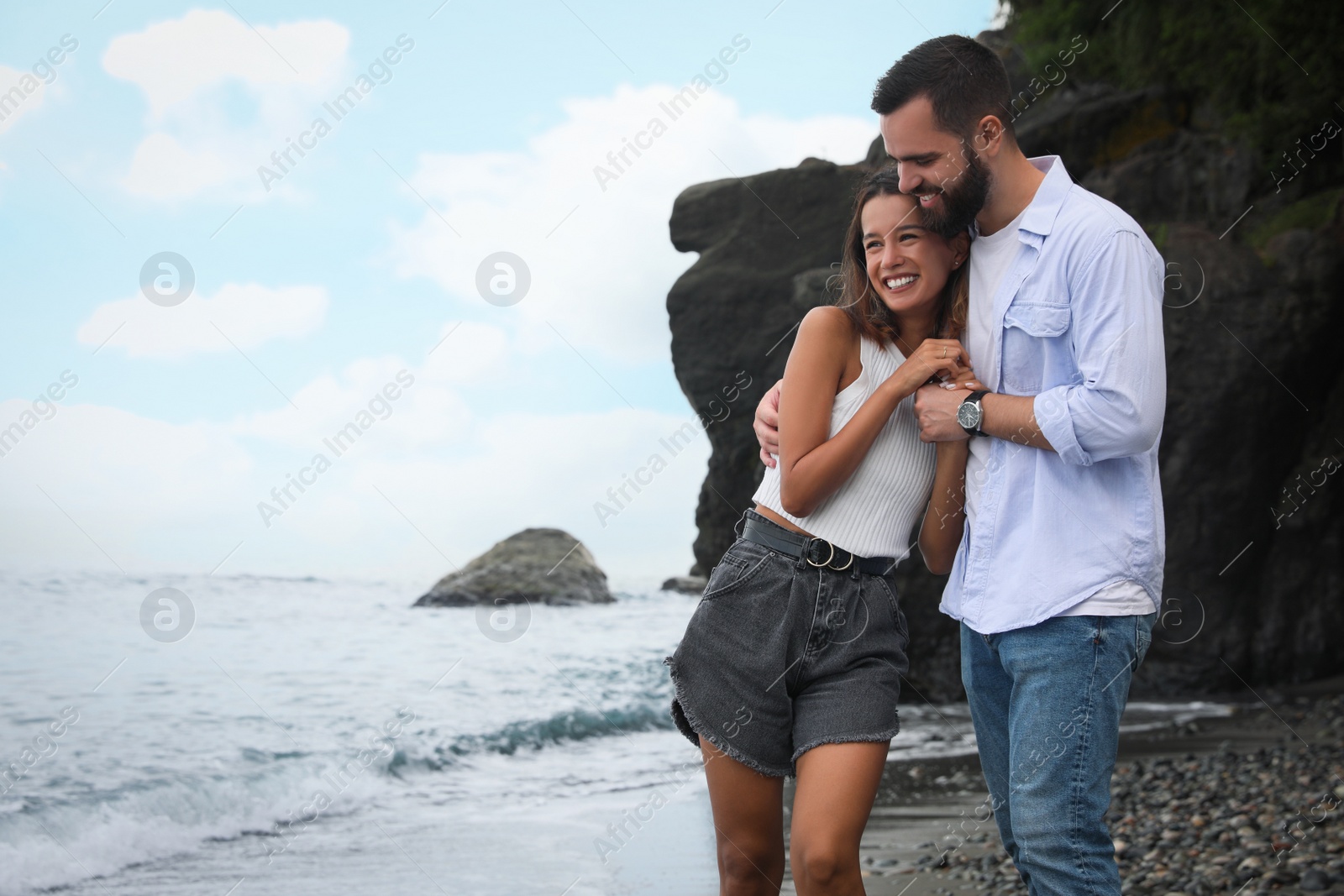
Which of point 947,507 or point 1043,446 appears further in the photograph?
point 947,507

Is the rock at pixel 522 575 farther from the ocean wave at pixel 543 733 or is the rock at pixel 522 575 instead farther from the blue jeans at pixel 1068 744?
the blue jeans at pixel 1068 744

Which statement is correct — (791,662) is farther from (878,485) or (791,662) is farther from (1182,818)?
(1182,818)

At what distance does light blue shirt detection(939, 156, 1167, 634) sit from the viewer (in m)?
2.06

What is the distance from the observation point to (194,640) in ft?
47.8

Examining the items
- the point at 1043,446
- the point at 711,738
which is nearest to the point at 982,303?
the point at 1043,446

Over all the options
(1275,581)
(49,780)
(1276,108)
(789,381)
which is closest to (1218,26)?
(1276,108)

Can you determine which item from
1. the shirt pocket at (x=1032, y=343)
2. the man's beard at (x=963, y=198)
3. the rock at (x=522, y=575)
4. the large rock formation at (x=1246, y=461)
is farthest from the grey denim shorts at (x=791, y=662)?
the rock at (x=522, y=575)

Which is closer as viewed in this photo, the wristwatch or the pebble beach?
the wristwatch

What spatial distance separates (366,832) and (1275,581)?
725 cm

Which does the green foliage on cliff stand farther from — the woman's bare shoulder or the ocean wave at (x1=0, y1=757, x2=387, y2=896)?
the ocean wave at (x1=0, y1=757, x2=387, y2=896)

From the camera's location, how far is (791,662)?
246 cm

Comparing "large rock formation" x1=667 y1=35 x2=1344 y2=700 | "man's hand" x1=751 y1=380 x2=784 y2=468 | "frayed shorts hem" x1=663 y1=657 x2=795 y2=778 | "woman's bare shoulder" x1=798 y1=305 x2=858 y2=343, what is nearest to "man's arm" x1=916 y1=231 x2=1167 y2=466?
"woman's bare shoulder" x1=798 y1=305 x2=858 y2=343

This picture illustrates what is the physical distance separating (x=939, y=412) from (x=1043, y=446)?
9.4 inches

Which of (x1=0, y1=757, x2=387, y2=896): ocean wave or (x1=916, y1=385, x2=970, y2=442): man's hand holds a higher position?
(x1=916, y1=385, x2=970, y2=442): man's hand
